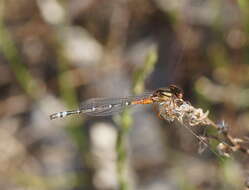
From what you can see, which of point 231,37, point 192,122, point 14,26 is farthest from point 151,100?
point 14,26

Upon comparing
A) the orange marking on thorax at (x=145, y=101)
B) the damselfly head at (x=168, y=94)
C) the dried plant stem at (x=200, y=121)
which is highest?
the damselfly head at (x=168, y=94)

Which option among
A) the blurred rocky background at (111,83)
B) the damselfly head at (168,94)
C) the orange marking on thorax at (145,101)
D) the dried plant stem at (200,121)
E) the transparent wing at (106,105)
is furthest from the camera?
the blurred rocky background at (111,83)

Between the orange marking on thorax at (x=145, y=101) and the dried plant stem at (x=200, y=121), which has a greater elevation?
the orange marking on thorax at (x=145, y=101)

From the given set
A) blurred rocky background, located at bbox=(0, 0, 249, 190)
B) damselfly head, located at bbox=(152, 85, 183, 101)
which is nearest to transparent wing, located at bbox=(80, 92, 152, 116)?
damselfly head, located at bbox=(152, 85, 183, 101)

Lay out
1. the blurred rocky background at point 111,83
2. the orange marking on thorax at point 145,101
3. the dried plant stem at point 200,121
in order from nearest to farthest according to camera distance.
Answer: the dried plant stem at point 200,121 → the orange marking on thorax at point 145,101 → the blurred rocky background at point 111,83

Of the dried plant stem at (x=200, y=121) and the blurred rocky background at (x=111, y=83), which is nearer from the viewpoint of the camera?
the dried plant stem at (x=200, y=121)

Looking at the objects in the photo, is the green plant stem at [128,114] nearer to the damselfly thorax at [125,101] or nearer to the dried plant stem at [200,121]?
the damselfly thorax at [125,101]

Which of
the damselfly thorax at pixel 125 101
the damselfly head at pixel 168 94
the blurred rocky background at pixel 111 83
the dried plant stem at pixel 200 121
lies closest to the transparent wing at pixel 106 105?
the damselfly thorax at pixel 125 101

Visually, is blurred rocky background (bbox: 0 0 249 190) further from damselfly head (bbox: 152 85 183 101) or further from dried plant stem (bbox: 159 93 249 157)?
dried plant stem (bbox: 159 93 249 157)
